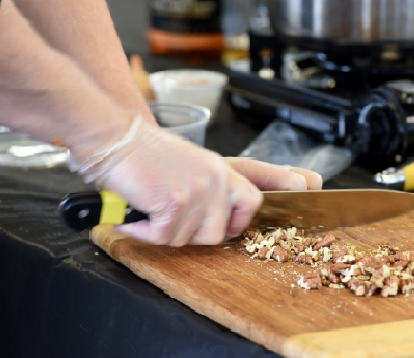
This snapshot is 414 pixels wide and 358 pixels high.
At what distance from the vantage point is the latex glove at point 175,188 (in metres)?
0.71

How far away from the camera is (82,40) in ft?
3.06

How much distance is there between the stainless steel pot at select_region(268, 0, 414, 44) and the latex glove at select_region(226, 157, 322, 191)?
43 cm

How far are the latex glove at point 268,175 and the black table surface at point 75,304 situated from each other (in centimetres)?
18

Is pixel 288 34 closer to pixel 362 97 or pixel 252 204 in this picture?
pixel 362 97

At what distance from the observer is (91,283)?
2.39 ft

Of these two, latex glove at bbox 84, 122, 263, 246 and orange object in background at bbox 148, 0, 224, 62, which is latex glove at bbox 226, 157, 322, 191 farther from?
orange object in background at bbox 148, 0, 224, 62

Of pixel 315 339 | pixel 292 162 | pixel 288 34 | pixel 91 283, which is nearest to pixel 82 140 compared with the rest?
pixel 91 283

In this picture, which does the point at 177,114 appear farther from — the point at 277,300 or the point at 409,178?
the point at 277,300

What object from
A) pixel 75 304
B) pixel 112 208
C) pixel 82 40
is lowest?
pixel 75 304

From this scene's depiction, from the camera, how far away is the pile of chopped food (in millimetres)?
659

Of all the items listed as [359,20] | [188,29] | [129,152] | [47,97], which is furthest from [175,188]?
[188,29]

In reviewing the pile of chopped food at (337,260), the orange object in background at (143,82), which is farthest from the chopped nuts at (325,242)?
the orange object in background at (143,82)

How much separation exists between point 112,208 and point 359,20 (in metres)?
0.67

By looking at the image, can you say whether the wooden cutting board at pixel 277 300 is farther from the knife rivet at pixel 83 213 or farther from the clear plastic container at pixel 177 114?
the clear plastic container at pixel 177 114
